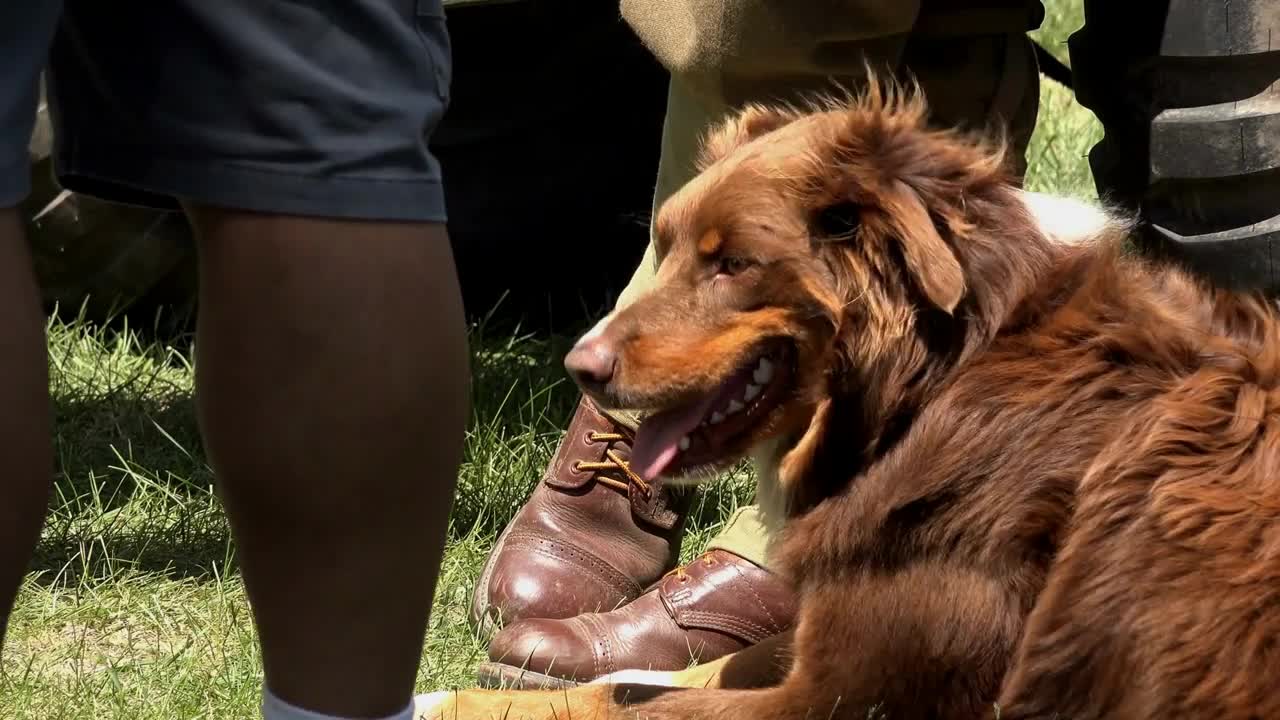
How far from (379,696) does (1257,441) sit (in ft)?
4.40

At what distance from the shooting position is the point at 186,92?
54.4 inches

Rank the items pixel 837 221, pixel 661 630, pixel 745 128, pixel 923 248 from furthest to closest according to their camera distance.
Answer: pixel 661 630 → pixel 745 128 → pixel 837 221 → pixel 923 248

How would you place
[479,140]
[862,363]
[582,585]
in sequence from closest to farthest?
[862,363] < [582,585] < [479,140]

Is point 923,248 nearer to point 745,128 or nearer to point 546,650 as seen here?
point 745,128

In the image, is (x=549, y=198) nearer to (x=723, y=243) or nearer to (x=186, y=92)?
(x=723, y=243)

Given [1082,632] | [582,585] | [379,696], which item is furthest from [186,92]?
[582,585]

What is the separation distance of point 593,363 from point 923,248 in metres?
0.58

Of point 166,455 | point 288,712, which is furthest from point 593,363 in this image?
point 166,455

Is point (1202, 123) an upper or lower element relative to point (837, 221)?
upper

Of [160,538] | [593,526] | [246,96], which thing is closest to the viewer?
[246,96]

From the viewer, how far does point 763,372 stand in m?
2.47

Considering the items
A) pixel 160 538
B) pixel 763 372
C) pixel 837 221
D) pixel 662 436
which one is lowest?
pixel 160 538

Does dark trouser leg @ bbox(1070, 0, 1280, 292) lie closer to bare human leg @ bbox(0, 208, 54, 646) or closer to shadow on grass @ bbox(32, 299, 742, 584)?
shadow on grass @ bbox(32, 299, 742, 584)

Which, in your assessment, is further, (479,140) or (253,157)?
(479,140)
